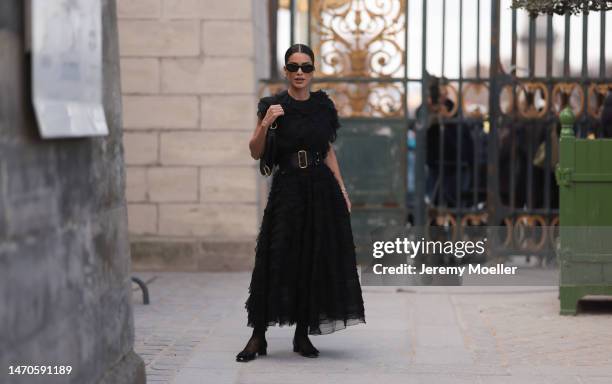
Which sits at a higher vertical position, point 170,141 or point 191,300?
point 170,141

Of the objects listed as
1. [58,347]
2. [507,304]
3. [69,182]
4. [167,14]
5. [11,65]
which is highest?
[167,14]

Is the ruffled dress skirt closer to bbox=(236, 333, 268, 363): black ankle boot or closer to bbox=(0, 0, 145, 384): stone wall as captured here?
bbox=(236, 333, 268, 363): black ankle boot

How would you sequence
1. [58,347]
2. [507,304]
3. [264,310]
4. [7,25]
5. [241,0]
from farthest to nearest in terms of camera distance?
1. [241,0]
2. [507,304]
3. [264,310]
4. [58,347]
5. [7,25]

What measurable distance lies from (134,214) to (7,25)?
24.4ft

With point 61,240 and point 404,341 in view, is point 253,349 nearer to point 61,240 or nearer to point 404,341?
point 404,341

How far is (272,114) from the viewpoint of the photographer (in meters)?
6.43

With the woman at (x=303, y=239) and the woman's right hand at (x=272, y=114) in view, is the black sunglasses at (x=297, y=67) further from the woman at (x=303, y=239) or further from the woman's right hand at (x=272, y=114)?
the woman's right hand at (x=272, y=114)

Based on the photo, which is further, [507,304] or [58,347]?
[507,304]

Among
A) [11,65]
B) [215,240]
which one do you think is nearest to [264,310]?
[11,65]

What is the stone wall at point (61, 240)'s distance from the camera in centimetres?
368

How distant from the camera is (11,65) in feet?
12.2

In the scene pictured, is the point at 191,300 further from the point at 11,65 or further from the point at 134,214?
the point at 11,65

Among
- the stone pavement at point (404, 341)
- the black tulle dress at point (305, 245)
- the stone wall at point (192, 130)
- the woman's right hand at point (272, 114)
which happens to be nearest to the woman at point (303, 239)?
the black tulle dress at point (305, 245)

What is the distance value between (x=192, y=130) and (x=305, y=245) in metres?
4.58
